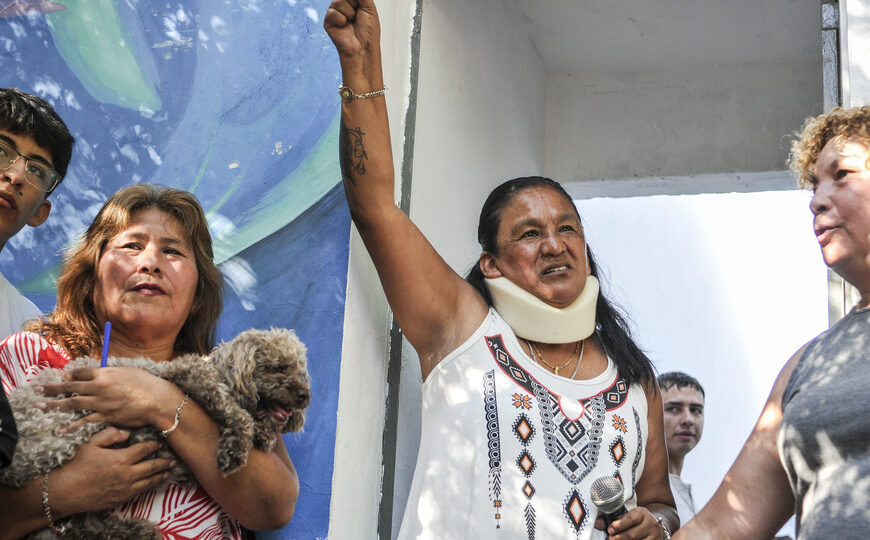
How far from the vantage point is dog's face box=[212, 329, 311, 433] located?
2.76m

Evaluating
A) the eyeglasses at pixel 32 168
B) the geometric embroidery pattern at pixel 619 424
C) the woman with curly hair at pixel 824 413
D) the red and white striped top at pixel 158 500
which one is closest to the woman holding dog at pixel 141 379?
the red and white striped top at pixel 158 500

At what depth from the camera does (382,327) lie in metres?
3.85

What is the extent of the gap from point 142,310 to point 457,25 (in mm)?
2228

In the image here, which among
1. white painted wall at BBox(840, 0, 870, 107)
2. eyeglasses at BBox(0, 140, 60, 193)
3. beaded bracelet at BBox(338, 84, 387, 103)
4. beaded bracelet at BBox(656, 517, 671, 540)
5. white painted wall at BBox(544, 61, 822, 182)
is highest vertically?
white painted wall at BBox(544, 61, 822, 182)

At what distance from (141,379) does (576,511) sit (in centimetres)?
139

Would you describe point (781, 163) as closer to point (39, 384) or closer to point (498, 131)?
point (498, 131)

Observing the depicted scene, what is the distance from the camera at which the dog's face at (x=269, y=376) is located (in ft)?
9.07

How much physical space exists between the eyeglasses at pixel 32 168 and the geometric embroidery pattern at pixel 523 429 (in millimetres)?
1628

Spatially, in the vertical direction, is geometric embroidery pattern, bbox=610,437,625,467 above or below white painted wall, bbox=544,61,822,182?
below

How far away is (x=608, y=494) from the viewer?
320 centimetres

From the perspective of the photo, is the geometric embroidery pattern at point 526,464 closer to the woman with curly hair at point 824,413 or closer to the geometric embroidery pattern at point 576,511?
the geometric embroidery pattern at point 576,511

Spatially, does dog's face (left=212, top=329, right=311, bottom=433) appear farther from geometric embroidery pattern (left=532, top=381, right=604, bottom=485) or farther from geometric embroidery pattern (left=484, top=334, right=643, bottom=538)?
geometric embroidery pattern (left=532, top=381, right=604, bottom=485)

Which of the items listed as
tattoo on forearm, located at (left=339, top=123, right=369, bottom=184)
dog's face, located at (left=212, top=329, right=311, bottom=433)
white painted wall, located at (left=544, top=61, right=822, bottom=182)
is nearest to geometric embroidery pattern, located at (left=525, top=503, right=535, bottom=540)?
dog's face, located at (left=212, top=329, right=311, bottom=433)

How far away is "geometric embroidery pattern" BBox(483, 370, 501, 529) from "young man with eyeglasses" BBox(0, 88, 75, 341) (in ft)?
4.96
